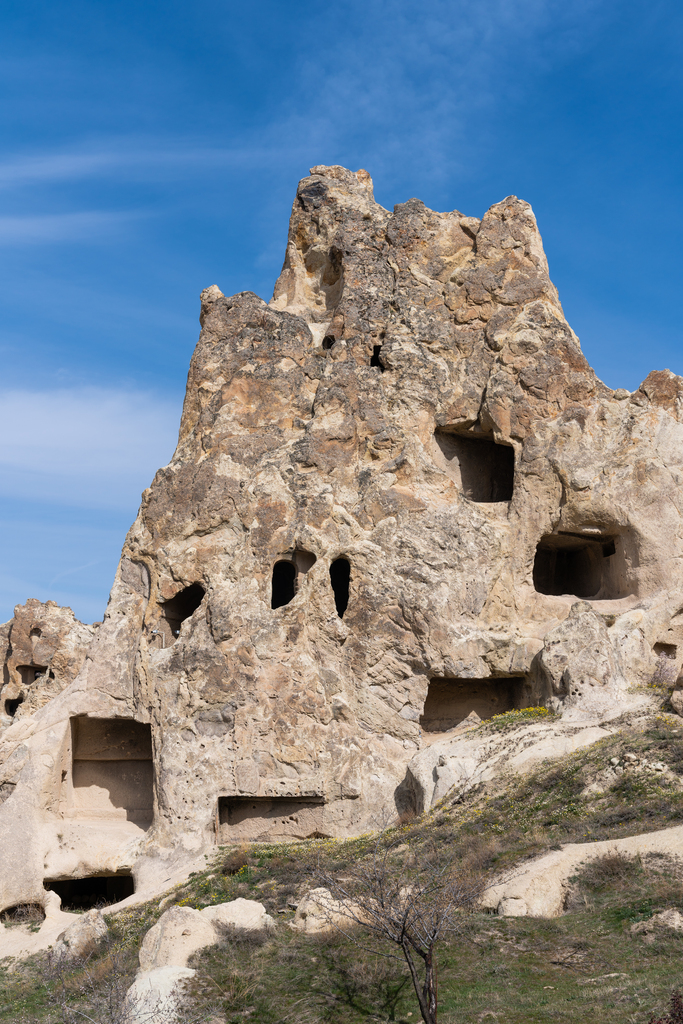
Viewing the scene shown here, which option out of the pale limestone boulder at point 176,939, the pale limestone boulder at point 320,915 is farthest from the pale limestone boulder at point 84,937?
the pale limestone boulder at point 320,915

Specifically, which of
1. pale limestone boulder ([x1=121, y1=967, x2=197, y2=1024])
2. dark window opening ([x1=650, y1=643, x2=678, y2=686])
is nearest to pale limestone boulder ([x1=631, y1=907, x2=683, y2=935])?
pale limestone boulder ([x1=121, y1=967, x2=197, y2=1024])

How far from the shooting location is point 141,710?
20.1 m

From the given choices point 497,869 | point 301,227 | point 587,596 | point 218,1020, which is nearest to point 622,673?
point 587,596

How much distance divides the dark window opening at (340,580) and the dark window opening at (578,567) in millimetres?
4912

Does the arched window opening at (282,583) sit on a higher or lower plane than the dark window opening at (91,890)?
higher

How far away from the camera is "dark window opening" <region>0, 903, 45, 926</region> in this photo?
17656 mm

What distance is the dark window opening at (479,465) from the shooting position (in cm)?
2330

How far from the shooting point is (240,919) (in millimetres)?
11195

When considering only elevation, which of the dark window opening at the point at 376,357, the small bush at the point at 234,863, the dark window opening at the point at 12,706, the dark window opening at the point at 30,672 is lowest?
the small bush at the point at 234,863

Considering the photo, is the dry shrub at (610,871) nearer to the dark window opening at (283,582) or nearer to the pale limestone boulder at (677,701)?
the pale limestone boulder at (677,701)

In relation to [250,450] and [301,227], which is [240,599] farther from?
[301,227]

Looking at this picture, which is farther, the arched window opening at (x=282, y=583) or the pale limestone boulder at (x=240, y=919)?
the arched window opening at (x=282, y=583)

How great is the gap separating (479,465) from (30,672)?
16.1m

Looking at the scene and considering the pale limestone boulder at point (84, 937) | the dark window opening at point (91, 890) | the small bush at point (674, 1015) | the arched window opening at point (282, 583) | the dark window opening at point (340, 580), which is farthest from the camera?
the arched window opening at point (282, 583)
